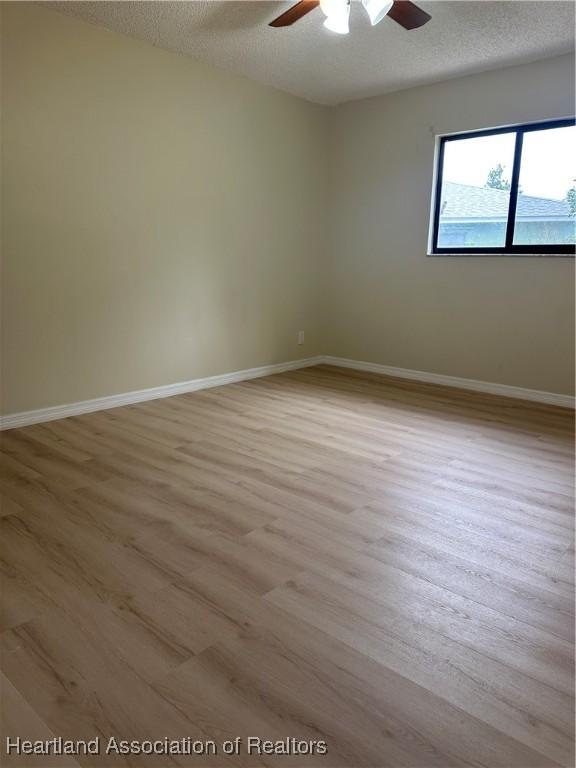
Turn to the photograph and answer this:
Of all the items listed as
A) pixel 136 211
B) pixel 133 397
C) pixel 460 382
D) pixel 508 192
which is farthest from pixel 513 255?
pixel 133 397

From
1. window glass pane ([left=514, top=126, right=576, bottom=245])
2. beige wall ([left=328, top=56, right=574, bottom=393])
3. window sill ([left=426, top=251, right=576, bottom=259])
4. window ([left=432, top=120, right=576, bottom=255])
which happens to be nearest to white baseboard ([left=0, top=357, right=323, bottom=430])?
beige wall ([left=328, top=56, right=574, bottom=393])

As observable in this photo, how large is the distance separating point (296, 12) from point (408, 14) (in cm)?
58

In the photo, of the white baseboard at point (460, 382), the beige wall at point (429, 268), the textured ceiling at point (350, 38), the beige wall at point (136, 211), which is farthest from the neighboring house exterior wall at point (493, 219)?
the beige wall at point (136, 211)

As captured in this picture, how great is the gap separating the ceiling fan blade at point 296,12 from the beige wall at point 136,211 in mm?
1226

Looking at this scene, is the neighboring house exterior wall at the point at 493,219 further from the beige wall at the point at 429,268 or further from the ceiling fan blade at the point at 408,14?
the ceiling fan blade at the point at 408,14

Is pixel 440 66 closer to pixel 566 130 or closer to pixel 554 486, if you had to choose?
pixel 566 130

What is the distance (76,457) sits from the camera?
2.94m

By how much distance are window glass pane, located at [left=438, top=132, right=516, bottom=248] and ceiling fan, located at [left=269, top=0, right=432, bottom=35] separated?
172 centimetres

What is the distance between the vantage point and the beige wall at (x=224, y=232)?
3.33m

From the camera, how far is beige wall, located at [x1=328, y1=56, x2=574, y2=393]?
4.05 metres

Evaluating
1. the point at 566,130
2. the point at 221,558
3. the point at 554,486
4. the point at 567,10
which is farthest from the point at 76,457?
the point at 566,130

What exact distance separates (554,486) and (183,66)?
3766mm

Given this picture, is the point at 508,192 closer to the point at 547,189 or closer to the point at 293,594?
the point at 547,189

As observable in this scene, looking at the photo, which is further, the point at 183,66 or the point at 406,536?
the point at 183,66
